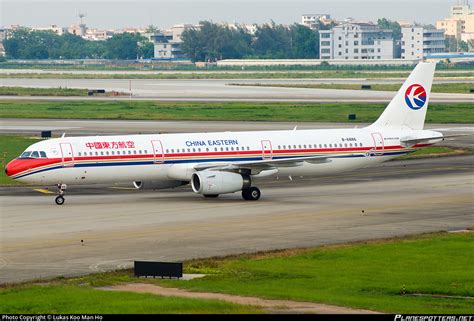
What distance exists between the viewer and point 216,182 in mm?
64438

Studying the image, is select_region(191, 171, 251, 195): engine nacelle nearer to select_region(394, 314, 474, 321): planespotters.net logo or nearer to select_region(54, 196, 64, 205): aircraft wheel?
select_region(54, 196, 64, 205): aircraft wheel

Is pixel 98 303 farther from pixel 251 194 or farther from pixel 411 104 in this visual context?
pixel 411 104

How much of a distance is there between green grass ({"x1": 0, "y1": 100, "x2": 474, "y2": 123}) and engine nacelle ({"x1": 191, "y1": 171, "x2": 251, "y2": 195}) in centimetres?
5804

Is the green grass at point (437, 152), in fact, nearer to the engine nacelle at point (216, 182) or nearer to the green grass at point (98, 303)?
the engine nacelle at point (216, 182)

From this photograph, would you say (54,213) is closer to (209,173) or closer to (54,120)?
(209,173)

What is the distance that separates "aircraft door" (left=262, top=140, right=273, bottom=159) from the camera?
68.0 metres

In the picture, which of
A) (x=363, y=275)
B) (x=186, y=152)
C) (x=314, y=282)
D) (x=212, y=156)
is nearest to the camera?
(x=314, y=282)

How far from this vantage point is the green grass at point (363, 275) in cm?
3575

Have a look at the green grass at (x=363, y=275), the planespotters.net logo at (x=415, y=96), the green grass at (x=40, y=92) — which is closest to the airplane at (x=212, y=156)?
the planespotters.net logo at (x=415, y=96)

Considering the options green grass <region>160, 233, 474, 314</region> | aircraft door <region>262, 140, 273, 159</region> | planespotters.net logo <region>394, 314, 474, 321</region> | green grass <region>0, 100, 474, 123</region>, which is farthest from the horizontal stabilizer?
green grass <region>0, 100, 474, 123</region>

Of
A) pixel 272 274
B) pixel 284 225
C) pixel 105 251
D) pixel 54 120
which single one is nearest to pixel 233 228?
pixel 284 225

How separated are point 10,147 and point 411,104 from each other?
36.2 meters

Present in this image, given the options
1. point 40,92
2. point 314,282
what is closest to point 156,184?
point 314,282

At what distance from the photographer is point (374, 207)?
2456 inches
